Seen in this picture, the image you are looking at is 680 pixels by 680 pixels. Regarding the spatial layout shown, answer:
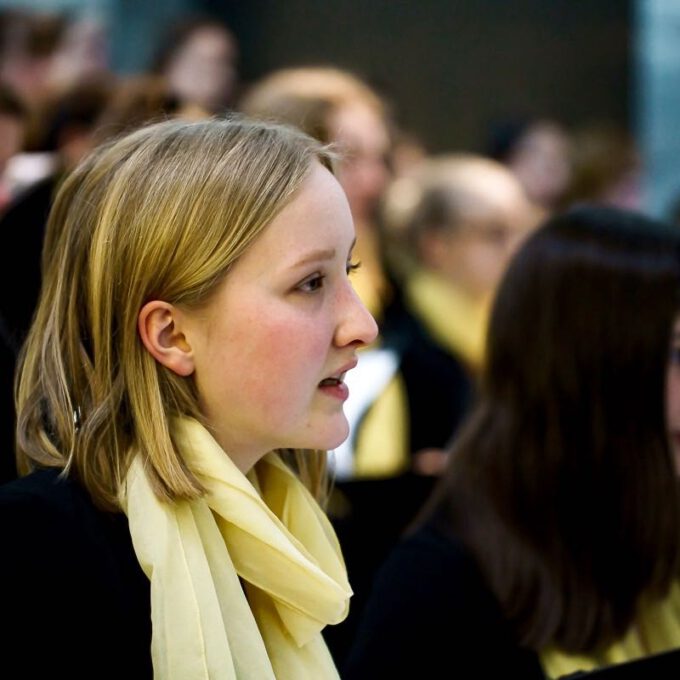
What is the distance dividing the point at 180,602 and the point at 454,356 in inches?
125

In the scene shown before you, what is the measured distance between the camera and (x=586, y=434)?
2.81m

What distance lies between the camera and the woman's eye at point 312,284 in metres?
2.05

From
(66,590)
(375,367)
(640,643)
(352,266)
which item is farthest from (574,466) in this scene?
(375,367)

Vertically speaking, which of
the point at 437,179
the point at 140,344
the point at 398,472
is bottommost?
the point at 398,472

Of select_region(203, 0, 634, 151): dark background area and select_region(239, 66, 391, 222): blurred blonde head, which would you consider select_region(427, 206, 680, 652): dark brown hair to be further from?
select_region(203, 0, 634, 151): dark background area

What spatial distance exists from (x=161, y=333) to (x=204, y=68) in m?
3.98

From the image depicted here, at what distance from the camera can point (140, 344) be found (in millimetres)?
2051

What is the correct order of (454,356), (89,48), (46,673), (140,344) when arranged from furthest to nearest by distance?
(89,48) < (454,356) < (140,344) < (46,673)

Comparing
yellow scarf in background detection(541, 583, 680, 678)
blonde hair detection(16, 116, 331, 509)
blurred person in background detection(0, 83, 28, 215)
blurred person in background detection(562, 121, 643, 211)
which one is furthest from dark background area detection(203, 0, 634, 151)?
blonde hair detection(16, 116, 331, 509)

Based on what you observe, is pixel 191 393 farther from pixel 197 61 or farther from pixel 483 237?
pixel 197 61

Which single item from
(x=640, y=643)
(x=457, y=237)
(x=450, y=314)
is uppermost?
(x=640, y=643)

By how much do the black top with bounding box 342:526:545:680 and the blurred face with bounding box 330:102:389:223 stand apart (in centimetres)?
212

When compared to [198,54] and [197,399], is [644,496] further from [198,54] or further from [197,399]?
[198,54]

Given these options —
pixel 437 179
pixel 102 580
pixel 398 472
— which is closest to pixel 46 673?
pixel 102 580
